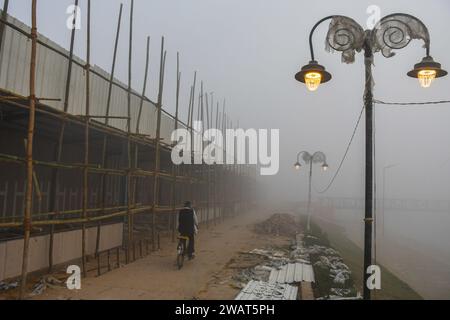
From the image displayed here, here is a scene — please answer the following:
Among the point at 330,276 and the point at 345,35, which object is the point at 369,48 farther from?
the point at 330,276

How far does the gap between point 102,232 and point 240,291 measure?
5472mm

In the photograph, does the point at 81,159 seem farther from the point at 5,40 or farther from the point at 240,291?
the point at 240,291

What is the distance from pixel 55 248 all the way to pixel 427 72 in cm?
888

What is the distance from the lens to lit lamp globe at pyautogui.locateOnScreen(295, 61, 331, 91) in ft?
22.8

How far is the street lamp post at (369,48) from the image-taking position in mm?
6730

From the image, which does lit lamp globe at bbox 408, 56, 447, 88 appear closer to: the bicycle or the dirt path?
the dirt path

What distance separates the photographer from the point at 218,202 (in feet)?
102

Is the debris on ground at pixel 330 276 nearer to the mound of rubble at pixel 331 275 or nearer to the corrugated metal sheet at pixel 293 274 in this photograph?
the mound of rubble at pixel 331 275

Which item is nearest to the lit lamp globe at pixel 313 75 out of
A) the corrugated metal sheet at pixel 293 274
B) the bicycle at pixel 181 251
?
the corrugated metal sheet at pixel 293 274

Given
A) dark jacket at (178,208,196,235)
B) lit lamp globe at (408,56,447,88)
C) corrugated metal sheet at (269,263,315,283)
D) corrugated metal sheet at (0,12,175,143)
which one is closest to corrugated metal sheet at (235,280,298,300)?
corrugated metal sheet at (269,263,315,283)

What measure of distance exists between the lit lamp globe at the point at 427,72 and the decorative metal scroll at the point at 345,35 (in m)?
0.98

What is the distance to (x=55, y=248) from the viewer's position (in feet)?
32.9

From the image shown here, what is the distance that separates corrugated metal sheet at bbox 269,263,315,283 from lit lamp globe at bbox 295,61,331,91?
5341 millimetres
